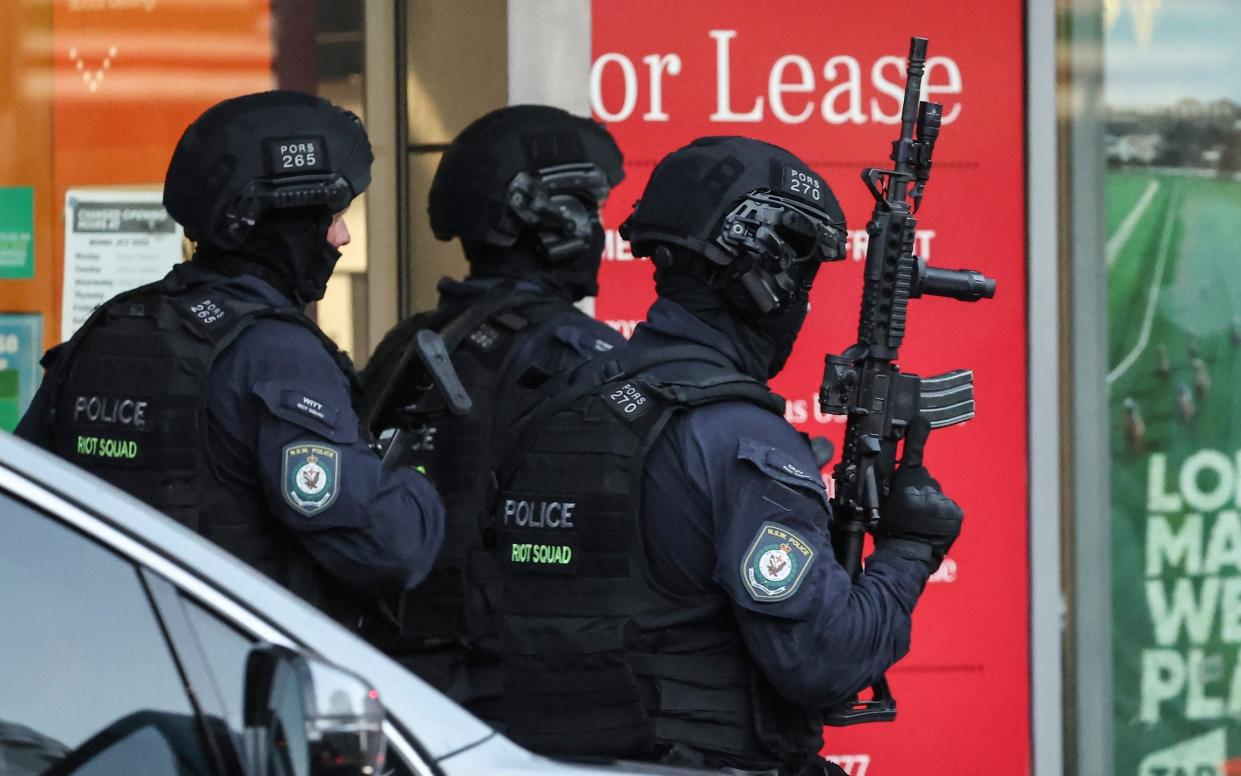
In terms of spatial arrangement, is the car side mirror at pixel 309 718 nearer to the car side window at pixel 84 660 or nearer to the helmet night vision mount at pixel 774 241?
the car side window at pixel 84 660

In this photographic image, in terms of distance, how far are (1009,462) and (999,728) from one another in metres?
0.78

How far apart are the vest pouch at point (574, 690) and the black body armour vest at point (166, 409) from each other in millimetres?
571

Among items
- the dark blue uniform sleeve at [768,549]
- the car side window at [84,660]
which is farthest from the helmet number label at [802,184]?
the car side window at [84,660]

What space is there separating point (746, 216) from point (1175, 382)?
2.97 meters

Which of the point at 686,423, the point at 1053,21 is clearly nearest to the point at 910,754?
the point at 1053,21

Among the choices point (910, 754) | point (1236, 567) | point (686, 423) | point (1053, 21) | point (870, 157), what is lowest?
point (910, 754)

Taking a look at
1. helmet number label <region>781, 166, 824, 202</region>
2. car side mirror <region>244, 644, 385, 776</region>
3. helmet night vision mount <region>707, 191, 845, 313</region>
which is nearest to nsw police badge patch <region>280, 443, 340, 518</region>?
helmet night vision mount <region>707, 191, 845, 313</region>

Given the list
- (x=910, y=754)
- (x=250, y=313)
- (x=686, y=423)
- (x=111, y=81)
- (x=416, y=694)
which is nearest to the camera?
(x=416, y=694)

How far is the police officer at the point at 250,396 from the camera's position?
3756 millimetres

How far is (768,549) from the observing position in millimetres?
3223

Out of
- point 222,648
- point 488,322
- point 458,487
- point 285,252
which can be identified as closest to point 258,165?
point 285,252

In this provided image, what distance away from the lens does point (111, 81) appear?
6250mm

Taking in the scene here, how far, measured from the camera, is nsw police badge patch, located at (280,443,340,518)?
12.2 ft

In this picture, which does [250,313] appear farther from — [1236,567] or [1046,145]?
[1236,567]
